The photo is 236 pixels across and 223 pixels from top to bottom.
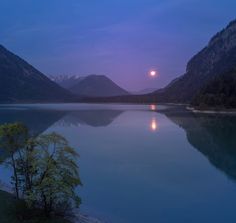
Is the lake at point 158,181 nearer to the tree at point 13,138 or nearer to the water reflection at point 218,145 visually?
the water reflection at point 218,145

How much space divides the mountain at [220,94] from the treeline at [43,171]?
76037mm

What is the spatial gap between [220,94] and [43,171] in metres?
81.4

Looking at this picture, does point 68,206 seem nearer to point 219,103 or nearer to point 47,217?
point 47,217

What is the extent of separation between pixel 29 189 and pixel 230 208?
331 inches

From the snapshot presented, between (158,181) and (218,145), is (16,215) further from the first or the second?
(218,145)

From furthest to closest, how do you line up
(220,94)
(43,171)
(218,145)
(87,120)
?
(220,94)
(87,120)
(218,145)
(43,171)

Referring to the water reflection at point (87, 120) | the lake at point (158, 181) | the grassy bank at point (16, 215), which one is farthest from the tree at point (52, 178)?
the water reflection at point (87, 120)

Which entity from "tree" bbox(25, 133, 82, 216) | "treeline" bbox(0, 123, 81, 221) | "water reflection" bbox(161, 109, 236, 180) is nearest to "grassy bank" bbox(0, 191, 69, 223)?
"treeline" bbox(0, 123, 81, 221)

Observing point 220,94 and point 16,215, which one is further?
point 220,94

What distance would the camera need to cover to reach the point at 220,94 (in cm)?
8806

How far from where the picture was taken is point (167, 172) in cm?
2161

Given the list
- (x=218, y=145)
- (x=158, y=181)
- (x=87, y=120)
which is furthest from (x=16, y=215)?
(x=87, y=120)

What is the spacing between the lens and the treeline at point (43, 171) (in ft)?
37.7

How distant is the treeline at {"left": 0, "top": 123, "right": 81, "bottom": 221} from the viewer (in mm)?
11484
